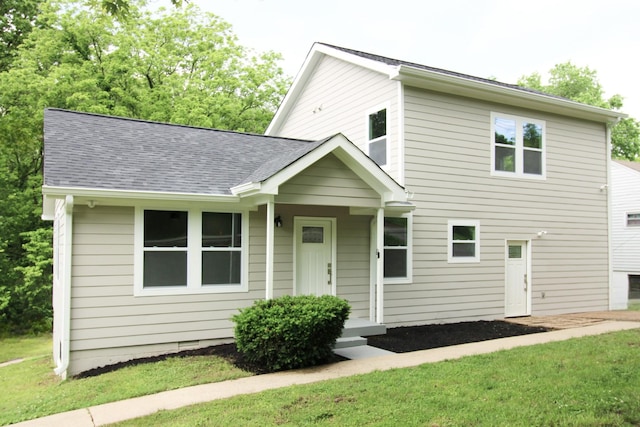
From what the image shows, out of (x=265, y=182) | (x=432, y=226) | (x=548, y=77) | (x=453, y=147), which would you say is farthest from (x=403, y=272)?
(x=548, y=77)

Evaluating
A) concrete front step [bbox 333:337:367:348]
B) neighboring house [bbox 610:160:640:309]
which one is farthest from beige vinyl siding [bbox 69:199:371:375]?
neighboring house [bbox 610:160:640:309]

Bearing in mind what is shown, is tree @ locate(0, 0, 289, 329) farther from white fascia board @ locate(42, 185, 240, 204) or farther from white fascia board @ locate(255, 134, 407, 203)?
white fascia board @ locate(255, 134, 407, 203)

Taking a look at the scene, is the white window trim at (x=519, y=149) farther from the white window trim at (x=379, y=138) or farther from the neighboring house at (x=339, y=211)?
the white window trim at (x=379, y=138)

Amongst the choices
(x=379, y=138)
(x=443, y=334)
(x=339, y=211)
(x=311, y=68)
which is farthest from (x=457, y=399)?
(x=311, y=68)

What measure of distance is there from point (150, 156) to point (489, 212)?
25.4 feet

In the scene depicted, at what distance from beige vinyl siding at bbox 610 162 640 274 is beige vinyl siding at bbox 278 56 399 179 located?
1687 centimetres

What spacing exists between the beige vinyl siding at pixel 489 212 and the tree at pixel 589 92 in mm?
25575

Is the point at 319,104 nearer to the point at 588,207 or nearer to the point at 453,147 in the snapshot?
the point at 453,147

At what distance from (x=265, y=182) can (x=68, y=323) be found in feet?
12.1

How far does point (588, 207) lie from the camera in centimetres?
1338

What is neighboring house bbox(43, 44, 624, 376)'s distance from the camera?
26.0 ft

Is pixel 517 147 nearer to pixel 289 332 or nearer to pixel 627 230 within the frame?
pixel 289 332

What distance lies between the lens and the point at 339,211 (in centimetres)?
999

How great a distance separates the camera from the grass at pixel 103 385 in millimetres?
5980
